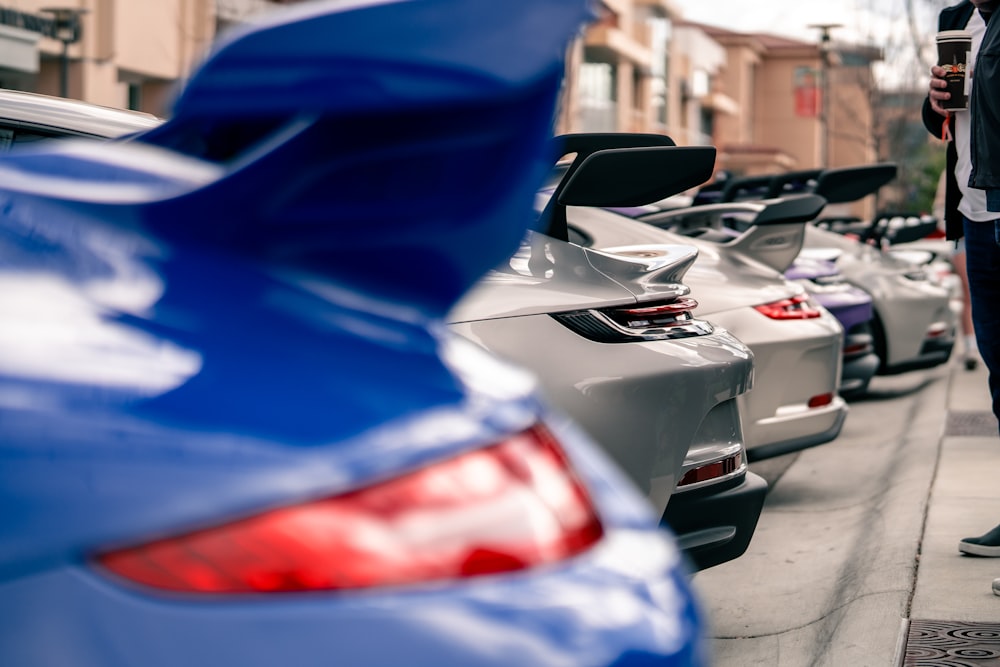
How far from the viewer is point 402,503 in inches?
45.3

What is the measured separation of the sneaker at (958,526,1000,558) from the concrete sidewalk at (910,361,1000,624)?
3 centimetres

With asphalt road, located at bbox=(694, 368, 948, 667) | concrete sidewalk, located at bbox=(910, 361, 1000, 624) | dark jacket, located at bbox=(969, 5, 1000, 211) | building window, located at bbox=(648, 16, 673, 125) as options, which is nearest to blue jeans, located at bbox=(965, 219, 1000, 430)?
dark jacket, located at bbox=(969, 5, 1000, 211)

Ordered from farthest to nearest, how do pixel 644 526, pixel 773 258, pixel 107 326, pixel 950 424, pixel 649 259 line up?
pixel 950 424 → pixel 773 258 → pixel 649 259 → pixel 644 526 → pixel 107 326

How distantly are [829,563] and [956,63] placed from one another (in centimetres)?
187

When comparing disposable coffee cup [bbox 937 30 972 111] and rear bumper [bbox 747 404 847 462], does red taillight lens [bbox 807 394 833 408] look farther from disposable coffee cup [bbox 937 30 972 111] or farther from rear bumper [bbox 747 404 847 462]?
disposable coffee cup [bbox 937 30 972 111]

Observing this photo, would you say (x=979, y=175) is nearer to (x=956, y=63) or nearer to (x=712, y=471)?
(x=956, y=63)

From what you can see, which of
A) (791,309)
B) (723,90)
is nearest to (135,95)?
(791,309)

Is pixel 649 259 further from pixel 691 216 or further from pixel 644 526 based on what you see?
pixel 691 216

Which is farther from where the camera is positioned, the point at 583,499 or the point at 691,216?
the point at 691,216

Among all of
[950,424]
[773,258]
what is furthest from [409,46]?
[950,424]

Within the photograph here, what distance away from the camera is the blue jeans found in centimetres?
439

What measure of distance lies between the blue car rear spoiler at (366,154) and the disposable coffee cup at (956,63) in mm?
3259

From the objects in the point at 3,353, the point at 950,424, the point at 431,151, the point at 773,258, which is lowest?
the point at 950,424

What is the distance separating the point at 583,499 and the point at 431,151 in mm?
351
